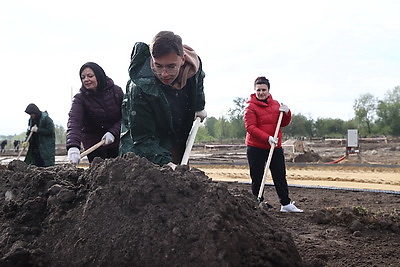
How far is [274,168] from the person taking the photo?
193 inches

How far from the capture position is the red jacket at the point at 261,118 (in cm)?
485

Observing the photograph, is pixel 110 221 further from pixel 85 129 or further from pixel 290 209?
pixel 290 209

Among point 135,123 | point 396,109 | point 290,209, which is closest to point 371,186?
point 290,209

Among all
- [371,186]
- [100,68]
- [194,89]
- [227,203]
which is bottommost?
[371,186]

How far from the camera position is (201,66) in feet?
9.92

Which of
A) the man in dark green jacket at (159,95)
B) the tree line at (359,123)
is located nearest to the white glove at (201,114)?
the man in dark green jacket at (159,95)

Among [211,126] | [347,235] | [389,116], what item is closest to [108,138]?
[347,235]

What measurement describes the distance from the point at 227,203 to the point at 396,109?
50.8m

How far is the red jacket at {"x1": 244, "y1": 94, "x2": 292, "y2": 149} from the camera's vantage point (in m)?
4.85

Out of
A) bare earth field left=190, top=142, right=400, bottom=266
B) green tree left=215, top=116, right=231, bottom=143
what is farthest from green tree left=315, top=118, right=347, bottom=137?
bare earth field left=190, top=142, right=400, bottom=266

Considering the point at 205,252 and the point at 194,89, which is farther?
the point at 194,89

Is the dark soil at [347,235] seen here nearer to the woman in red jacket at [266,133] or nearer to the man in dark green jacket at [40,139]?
the woman in red jacket at [266,133]

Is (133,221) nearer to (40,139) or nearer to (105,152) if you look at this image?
(105,152)

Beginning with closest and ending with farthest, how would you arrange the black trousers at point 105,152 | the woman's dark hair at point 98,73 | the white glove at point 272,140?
the woman's dark hair at point 98,73 < the black trousers at point 105,152 < the white glove at point 272,140
